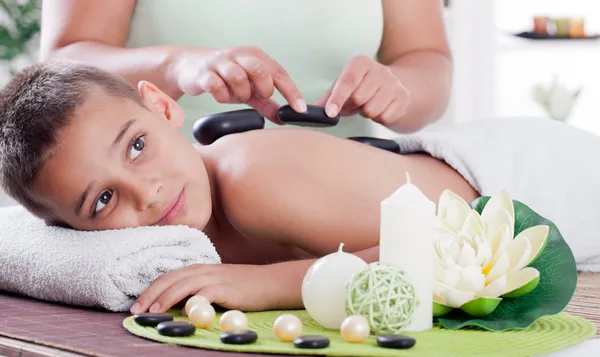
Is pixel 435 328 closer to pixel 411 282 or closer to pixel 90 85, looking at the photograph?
pixel 411 282

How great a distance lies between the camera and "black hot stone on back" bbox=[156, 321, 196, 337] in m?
0.86

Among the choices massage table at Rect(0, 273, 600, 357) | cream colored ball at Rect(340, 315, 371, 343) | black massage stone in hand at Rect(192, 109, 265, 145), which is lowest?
massage table at Rect(0, 273, 600, 357)

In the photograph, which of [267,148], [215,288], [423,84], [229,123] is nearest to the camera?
[215,288]

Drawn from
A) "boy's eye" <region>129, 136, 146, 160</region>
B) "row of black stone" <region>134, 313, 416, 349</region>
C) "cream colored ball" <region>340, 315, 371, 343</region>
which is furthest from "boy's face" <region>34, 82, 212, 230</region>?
"cream colored ball" <region>340, 315, 371, 343</region>

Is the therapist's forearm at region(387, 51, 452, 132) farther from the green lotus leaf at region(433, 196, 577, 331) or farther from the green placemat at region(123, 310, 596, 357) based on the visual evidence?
the green placemat at region(123, 310, 596, 357)

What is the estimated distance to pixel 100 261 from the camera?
1088 mm

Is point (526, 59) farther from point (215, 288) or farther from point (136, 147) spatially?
point (215, 288)

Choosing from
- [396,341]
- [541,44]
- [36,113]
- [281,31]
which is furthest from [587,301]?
[541,44]

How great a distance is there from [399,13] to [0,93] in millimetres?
970

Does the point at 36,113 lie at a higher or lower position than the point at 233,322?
higher

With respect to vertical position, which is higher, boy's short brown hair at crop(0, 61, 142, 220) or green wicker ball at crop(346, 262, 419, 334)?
boy's short brown hair at crop(0, 61, 142, 220)

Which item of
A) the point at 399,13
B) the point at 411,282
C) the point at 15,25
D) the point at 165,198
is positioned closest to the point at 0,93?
the point at 165,198

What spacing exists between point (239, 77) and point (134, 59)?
1.30 feet

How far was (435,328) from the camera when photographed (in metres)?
0.95
